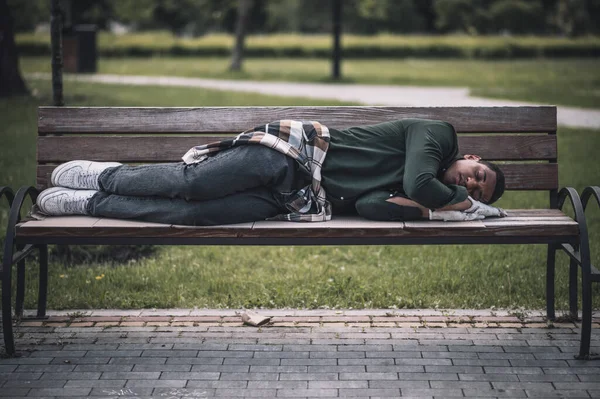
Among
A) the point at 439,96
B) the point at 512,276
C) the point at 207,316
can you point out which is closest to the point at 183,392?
the point at 207,316

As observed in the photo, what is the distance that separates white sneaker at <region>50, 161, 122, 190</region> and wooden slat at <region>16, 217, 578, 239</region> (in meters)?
0.37

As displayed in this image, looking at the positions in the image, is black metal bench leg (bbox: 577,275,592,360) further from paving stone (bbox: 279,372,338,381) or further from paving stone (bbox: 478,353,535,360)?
paving stone (bbox: 279,372,338,381)

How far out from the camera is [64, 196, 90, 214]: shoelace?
424 cm

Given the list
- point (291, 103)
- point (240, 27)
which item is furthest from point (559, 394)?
point (240, 27)

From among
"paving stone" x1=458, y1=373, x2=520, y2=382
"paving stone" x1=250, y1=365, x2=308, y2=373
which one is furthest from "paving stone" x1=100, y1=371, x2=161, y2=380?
"paving stone" x1=458, y1=373, x2=520, y2=382

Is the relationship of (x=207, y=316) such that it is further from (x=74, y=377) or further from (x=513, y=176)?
(x=513, y=176)

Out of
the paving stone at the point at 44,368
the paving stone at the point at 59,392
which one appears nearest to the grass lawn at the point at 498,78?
the paving stone at the point at 44,368

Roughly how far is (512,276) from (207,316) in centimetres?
208

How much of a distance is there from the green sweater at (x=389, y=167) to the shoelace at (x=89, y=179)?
1.23 m

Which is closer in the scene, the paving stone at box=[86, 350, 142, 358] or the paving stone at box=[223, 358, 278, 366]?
the paving stone at box=[223, 358, 278, 366]

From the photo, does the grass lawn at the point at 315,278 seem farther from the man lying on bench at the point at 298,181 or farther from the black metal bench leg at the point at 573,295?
the man lying on bench at the point at 298,181

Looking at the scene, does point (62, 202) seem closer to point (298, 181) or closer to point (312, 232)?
point (298, 181)

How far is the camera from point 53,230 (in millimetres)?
3963

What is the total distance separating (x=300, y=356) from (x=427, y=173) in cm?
112
